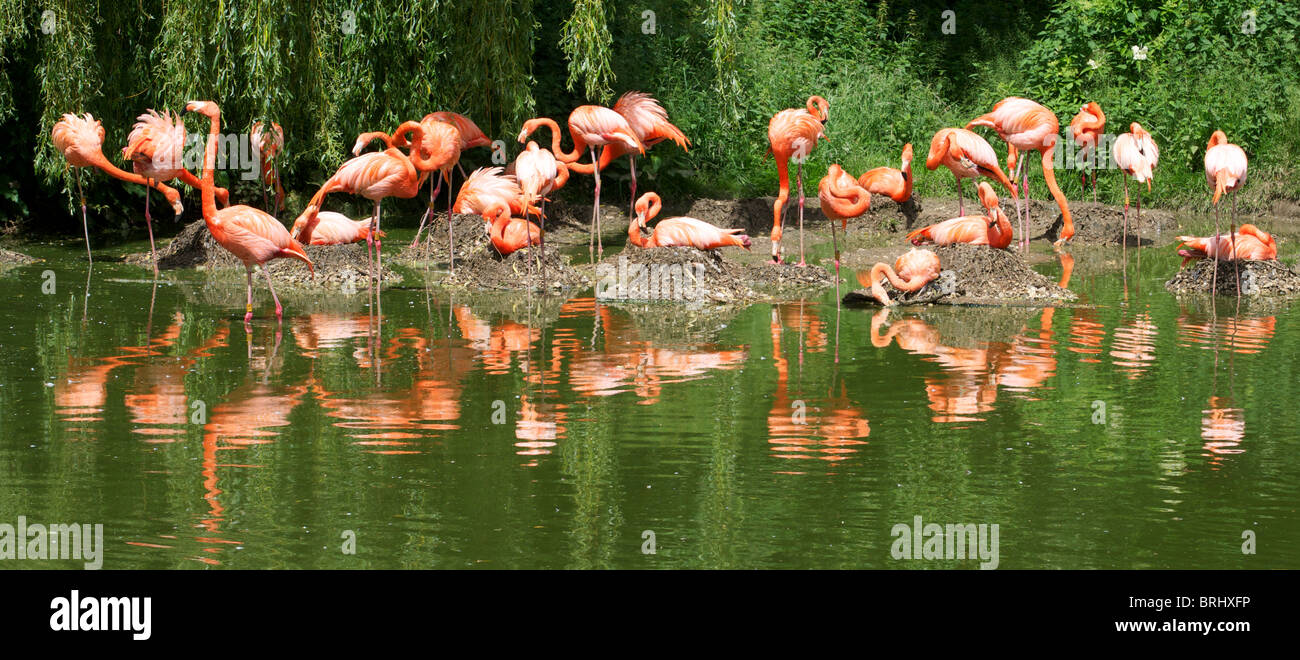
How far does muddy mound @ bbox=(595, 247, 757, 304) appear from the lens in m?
10.3

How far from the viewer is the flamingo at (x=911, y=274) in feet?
32.7

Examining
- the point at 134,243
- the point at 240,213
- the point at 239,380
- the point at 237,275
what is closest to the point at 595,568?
the point at 239,380

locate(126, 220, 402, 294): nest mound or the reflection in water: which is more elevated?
locate(126, 220, 402, 294): nest mound

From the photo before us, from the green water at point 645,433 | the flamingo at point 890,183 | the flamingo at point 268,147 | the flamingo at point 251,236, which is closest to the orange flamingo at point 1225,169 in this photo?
the green water at point 645,433

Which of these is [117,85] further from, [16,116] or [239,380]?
[239,380]

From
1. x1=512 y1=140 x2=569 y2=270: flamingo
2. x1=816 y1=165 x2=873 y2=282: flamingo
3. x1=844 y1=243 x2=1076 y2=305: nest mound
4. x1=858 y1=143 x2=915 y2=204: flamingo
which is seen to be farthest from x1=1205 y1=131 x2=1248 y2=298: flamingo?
x1=512 y1=140 x2=569 y2=270: flamingo

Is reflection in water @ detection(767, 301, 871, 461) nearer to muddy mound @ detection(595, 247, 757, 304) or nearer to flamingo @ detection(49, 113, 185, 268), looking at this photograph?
muddy mound @ detection(595, 247, 757, 304)

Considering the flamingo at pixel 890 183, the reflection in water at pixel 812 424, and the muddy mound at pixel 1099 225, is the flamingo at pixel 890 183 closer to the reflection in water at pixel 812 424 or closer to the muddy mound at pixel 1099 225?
the muddy mound at pixel 1099 225

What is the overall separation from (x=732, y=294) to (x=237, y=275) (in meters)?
4.06

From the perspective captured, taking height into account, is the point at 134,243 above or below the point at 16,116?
below

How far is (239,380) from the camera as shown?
758 cm

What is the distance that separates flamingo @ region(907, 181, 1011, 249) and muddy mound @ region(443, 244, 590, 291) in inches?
103

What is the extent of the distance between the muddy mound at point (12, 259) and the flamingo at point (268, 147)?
6.54ft

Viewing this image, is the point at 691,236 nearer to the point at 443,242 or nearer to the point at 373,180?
the point at 373,180
